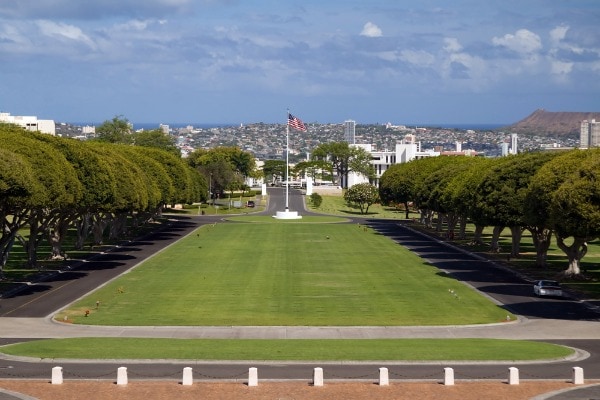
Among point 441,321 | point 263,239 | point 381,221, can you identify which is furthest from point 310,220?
point 441,321

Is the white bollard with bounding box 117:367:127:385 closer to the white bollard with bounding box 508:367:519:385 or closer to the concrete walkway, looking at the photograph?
the white bollard with bounding box 508:367:519:385

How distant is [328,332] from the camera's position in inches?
2167

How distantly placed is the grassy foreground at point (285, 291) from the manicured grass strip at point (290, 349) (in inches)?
327

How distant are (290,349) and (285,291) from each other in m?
25.5

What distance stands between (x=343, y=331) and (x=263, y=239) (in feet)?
220

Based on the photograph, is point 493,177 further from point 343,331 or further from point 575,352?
point 575,352

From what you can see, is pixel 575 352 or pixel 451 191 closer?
pixel 575 352

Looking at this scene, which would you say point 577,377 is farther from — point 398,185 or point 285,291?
point 398,185

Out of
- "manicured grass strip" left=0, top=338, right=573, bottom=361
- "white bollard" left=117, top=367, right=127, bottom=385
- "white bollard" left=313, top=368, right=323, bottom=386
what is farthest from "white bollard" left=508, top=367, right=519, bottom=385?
"white bollard" left=117, top=367, right=127, bottom=385

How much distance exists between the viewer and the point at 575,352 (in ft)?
155

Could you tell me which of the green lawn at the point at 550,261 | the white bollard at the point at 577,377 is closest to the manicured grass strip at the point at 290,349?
the white bollard at the point at 577,377

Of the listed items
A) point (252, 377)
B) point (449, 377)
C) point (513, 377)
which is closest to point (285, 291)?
point (252, 377)

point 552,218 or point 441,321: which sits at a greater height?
point 552,218

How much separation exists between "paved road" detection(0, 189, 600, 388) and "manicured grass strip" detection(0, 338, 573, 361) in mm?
1286
